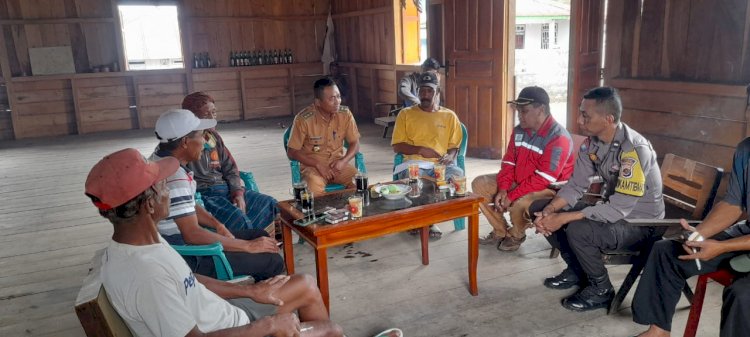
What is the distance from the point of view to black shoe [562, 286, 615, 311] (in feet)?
8.18

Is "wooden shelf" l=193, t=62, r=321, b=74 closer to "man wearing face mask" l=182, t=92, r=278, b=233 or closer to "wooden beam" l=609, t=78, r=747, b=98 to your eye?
"man wearing face mask" l=182, t=92, r=278, b=233

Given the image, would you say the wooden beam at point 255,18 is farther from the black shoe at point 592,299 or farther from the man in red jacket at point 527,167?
the black shoe at point 592,299

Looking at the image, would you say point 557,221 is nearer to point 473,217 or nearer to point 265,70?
point 473,217

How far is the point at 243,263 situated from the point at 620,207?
66.4 inches

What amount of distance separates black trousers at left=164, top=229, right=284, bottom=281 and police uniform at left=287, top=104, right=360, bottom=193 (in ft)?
3.81

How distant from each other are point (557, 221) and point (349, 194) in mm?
1051

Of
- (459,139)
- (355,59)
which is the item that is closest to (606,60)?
(459,139)

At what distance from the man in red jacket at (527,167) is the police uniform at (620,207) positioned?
45 cm

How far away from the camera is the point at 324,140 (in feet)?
12.1

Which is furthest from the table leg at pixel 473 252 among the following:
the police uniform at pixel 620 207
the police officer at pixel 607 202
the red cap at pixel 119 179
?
the red cap at pixel 119 179

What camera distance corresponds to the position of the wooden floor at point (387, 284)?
2.43 metres

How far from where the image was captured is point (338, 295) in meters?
2.77

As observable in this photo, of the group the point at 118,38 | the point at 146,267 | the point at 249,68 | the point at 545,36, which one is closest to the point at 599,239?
the point at 146,267

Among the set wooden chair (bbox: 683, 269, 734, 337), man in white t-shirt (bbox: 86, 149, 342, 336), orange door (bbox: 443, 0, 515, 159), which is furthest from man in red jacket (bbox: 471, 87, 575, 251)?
orange door (bbox: 443, 0, 515, 159)
